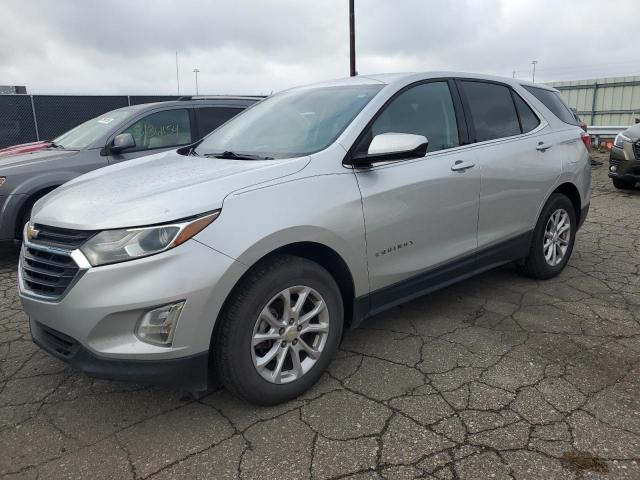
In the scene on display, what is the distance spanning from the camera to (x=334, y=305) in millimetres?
2744

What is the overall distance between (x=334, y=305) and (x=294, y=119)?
132 cm

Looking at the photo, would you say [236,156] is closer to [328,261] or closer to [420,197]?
[328,261]

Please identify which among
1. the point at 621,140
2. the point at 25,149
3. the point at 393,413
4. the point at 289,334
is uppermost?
the point at 25,149

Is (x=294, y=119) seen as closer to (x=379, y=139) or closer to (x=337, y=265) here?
(x=379, y=139)

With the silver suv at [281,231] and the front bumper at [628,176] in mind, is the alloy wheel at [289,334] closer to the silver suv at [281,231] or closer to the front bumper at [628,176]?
the silver suv at [281,231]

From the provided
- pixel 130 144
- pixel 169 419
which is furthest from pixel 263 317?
pixel 130 144

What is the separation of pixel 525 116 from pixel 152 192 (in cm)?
309

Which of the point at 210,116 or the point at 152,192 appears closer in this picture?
the point at 152,192

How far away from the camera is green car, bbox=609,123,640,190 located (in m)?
8.36

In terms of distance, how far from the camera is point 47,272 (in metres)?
2.39

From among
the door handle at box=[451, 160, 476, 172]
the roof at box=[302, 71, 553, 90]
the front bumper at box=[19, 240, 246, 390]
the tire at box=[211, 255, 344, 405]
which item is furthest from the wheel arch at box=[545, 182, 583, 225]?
the front bumper at box=[19, 240, 246, 390]

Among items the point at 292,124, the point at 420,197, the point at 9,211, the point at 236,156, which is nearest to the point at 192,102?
the point at 9,211

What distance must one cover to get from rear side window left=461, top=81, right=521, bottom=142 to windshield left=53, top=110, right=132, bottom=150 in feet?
13.3

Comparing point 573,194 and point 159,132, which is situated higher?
point 159,132
